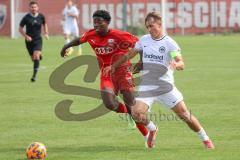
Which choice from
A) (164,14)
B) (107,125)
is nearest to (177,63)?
(107,125)

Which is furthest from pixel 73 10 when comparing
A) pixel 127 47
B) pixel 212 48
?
pixel 127 47

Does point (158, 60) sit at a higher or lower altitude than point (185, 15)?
higher

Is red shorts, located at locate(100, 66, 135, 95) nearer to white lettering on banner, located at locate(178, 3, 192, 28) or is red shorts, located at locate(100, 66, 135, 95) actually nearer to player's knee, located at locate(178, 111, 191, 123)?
player's knee, located at locate(178, 111, 191, 123)

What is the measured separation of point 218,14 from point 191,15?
2.01m

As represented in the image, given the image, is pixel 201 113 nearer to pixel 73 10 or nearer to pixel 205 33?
pixel 73 10

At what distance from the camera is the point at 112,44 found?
1291 centimetres

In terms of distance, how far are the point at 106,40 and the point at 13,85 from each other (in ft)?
33.3

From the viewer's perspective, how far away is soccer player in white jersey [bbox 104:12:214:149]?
11.5 meters

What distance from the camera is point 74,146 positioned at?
1226cm

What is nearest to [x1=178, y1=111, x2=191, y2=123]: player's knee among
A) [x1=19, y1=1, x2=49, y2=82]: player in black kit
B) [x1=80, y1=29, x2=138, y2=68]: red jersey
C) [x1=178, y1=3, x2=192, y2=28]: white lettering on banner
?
[x1=80, y1=29, x2=138, y2=68]: red jersey

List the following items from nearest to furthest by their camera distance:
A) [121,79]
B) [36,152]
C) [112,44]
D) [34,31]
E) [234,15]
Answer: [36,152], [112,44], [121,79], [34,31], [234,15]

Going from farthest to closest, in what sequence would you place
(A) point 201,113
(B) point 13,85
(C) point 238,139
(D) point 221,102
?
(B) point 13,85
(D) point 221,102
(A) point 201,113
(C) point 238,139

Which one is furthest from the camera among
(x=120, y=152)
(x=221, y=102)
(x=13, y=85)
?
(x=13, y=85)

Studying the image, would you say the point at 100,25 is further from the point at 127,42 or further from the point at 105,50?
the point at 127,42
